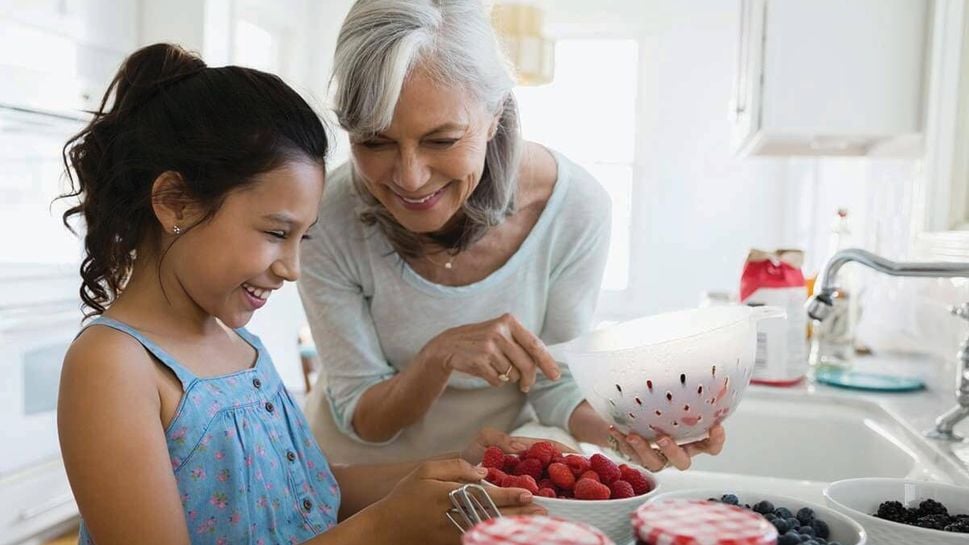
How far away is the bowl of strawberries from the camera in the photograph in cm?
74

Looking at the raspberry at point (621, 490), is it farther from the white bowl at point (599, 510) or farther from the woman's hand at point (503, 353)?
the woman's hand at point (503, 353)

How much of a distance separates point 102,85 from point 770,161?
352 cm

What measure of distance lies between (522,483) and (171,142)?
0.53m

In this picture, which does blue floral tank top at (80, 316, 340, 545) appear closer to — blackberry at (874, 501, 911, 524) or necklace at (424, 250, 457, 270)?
necklace at (424, 250, 457, 270)

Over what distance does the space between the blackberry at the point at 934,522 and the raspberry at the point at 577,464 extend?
0.28 m

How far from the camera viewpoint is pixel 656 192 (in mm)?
5289

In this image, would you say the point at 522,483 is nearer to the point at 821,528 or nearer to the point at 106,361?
the point at 821,528

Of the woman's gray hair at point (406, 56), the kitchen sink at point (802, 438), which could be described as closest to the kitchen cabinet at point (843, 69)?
the kitchen sink at point (802, 438)

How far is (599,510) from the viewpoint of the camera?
2.43 ft

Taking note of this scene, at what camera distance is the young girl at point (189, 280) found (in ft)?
2.88

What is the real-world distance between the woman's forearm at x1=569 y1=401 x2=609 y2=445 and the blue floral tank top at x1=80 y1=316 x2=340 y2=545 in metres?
0.40

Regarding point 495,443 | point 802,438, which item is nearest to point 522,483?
point 495,443

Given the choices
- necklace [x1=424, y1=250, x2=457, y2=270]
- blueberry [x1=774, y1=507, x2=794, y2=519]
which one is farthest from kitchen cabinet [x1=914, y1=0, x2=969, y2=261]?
blueberry [x1=774, y1=507, x2=794, y2=519]

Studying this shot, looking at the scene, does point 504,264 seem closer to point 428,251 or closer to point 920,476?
point 428,251
